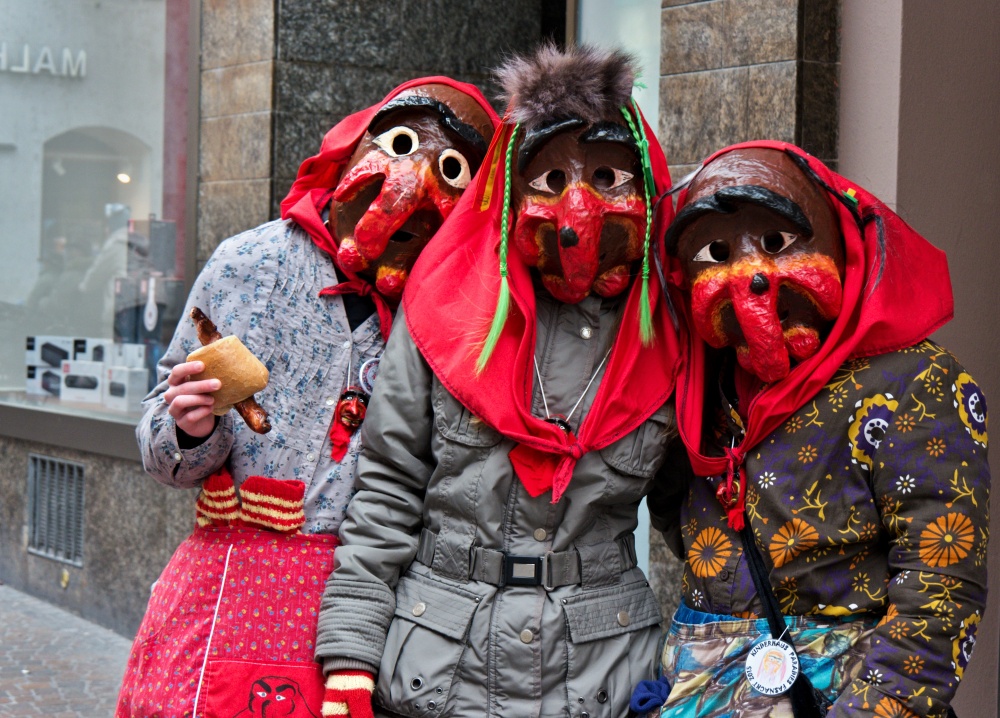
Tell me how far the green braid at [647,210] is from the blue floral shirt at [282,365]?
68cm

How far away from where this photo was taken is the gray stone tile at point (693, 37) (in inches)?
160

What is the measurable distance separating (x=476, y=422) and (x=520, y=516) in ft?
0.79

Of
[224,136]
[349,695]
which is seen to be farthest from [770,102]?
[224,136]

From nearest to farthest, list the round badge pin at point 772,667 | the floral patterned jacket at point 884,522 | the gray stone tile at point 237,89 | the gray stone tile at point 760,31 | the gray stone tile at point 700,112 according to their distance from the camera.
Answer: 1. the floral patterned jacket at point 884,522
2. the round badge pin at point 772,667
3. the gray stone tile at point 760,31
4. the gray stone tile at point 700,112
5. the gray stone tile at point 237,89

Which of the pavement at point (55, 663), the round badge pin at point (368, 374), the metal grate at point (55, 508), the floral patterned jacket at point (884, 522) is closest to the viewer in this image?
the floral patterned jacket at point (884, 522)

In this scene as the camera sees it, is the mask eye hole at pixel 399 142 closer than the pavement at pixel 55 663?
Yes

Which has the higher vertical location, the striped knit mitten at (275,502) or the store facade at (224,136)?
the store facade at (224,136)

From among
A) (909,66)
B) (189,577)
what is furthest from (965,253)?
(189,577)

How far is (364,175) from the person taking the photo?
298cm

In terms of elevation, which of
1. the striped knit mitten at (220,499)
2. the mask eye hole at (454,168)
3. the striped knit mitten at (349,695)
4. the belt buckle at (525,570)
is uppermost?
the mask eye hole at (454,168)

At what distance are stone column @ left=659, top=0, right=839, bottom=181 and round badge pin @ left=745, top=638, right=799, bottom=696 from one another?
1.86 m

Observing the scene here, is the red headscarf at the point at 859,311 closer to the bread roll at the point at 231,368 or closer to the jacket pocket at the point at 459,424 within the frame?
the jacket pocket at the point at 459,424

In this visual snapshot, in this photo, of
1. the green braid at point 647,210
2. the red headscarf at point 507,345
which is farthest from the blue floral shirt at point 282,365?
the green braid at point 647,210

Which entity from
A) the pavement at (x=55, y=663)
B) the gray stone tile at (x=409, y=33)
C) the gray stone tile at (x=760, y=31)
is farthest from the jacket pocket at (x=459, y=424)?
the pavement at (x=55, y=663)
